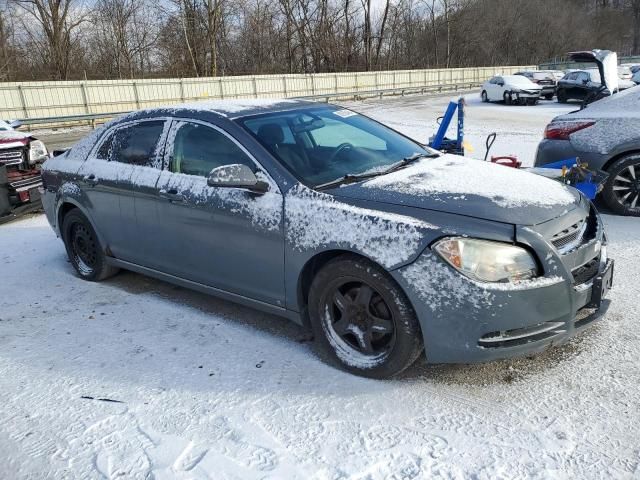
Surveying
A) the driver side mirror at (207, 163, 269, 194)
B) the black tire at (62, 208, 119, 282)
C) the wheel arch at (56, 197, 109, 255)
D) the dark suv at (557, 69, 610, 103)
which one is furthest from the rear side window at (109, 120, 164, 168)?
the dark suv at (557, 69, 610, 103)

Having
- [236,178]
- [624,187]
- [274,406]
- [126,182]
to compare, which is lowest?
[274,406]

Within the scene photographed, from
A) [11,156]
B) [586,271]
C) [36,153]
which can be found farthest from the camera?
[36,153]

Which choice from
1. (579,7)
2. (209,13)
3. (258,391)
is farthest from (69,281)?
(579,7)

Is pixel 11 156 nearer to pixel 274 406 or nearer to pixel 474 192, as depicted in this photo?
pixel 274 406

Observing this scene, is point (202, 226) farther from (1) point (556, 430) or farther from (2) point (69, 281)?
(1) point (556, 430)

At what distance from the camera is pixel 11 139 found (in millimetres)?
8094

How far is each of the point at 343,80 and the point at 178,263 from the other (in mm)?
32890

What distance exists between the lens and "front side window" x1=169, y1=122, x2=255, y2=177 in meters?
3.78

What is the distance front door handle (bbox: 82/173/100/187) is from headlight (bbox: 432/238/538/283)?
127 inches

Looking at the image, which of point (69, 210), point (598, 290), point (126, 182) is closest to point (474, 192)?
point (598, 290)

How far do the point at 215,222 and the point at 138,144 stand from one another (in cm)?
123

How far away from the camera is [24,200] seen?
7773 millimetres

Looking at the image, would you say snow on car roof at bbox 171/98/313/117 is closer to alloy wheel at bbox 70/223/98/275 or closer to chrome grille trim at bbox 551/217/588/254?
alloy wheel at bbox 70/223/98/275

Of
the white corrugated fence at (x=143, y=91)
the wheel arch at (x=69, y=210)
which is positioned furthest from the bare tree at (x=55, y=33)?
the wheel arch at (x=69, y=210)
